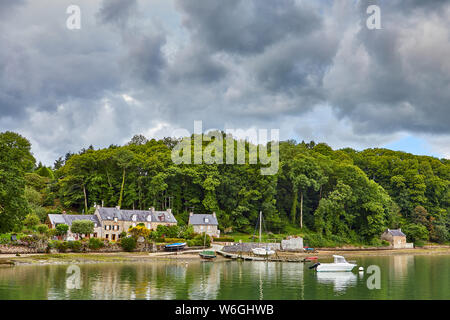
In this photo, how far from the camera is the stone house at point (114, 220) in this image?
76.1m

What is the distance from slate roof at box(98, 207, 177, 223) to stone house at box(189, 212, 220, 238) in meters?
3.63

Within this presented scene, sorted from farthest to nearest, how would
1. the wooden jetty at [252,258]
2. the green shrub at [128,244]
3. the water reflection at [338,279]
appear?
the wooden jetty at [252,258] → the green shrub at [128,244] → the water reflection at [338,279]

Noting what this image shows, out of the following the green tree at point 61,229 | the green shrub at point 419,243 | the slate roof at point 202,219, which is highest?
the slate roof at point 202,219

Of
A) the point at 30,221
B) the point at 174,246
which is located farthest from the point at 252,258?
the point at 30,221

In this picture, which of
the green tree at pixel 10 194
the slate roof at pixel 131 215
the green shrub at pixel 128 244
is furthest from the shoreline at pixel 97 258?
the slate roof at pixel 131 215

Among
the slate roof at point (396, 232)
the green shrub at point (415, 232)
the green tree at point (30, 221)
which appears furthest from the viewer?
the green shrub at point (415, 232)

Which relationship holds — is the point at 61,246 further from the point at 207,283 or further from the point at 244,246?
the point at 244,246

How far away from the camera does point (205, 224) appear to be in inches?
3327

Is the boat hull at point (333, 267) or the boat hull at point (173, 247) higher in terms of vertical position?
the boat hull at point (173, 247)

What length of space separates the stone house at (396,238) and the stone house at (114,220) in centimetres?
4731

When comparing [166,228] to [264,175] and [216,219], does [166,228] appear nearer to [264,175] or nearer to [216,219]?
[216,219]

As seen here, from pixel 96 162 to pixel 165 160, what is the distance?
15574 mm

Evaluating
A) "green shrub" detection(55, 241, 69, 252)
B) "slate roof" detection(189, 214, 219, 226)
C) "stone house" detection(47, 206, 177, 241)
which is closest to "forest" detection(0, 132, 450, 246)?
"slate roof" detection(189, 214, 219, 226)

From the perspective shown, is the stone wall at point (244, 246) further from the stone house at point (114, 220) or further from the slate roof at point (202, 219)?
the stone house at point (114, 220)
